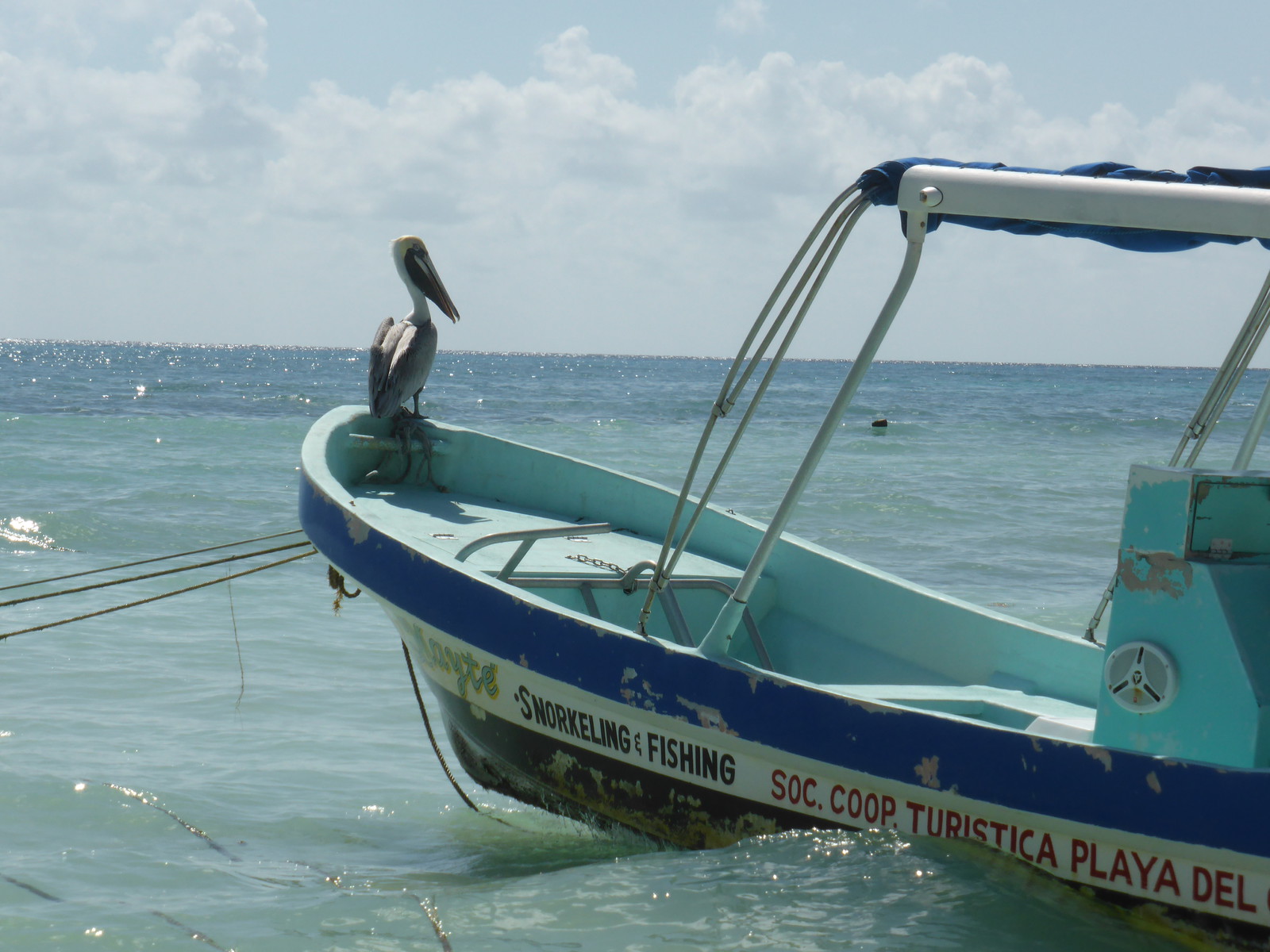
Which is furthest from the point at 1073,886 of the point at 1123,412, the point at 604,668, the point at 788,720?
the point at 1123,412

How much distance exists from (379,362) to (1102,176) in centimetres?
427

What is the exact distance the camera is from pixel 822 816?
3518 mm

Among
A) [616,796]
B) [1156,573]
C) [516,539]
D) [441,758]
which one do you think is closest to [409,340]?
[516,539]

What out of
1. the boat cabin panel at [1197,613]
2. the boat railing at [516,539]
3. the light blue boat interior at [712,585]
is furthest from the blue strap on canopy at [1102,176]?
the boat railing at [516,539]

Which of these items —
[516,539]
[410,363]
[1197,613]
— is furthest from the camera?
[410,363]

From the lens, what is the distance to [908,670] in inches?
189

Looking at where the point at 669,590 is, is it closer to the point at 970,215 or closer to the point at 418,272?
the point at 970,215

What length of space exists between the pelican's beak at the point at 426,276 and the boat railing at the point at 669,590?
97.2 inches

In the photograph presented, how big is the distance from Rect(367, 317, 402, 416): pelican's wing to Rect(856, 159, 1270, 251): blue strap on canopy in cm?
365

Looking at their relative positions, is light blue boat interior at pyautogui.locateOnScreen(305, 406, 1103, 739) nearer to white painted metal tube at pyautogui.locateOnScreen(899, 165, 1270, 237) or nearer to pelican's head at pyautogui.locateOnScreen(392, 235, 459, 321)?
pelican's head at pyautogui.locateOnScreen(392, 235, 459, 321)

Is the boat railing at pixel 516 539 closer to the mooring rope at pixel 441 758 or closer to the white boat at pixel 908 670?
the white boat at pixel 908 670

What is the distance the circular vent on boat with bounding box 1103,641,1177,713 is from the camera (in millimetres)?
3039

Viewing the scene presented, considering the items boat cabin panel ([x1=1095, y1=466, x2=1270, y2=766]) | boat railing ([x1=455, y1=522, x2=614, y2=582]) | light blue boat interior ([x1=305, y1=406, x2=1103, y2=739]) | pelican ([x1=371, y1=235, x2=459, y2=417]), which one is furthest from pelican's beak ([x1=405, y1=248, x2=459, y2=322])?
boat cabin panel ([x1=1095, y1=466, x2=1270, y2=766])

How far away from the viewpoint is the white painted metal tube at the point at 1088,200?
294 cm
